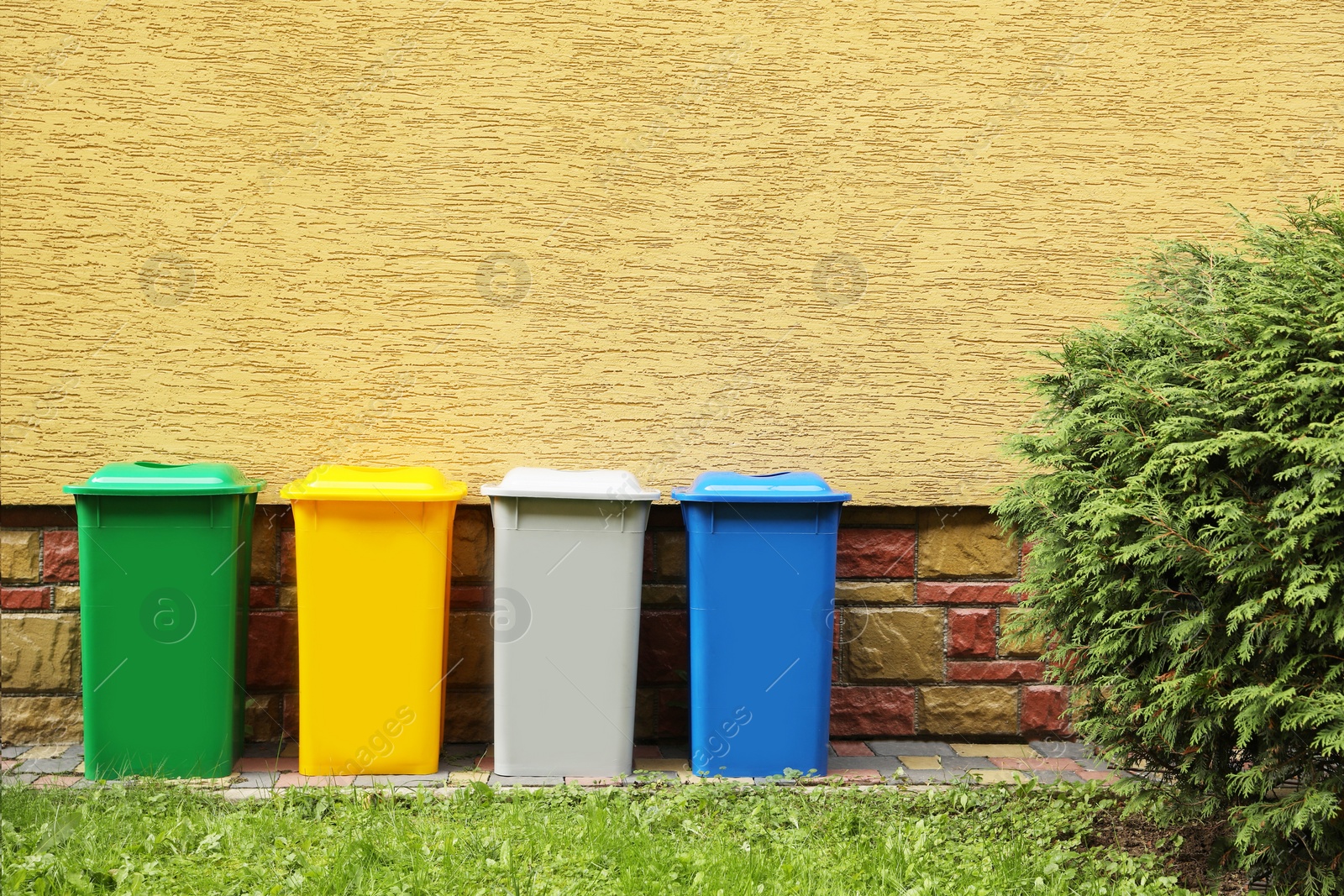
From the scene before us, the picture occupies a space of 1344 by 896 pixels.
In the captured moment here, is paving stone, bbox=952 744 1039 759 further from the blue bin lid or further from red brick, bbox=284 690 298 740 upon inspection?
red brick, bbox=284 690 298 740

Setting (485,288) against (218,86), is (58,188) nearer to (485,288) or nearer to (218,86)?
(218,86)

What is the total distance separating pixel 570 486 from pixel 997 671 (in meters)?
2.22

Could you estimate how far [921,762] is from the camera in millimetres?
4312

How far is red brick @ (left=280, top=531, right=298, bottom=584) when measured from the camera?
4543 mm

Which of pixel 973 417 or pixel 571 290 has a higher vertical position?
pixel 571 290

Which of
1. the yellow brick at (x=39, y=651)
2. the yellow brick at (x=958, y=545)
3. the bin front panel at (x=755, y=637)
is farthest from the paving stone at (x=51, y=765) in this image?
the yellow brick at (x=958, y=545)

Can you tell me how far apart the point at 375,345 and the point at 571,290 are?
92cm

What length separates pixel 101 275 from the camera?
450 cm

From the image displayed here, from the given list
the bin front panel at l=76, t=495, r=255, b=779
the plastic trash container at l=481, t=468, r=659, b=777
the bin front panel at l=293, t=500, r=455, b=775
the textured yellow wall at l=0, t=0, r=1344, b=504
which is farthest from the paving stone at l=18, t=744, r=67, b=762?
the plastic trash container at l=481, t=468, r=659, b=777

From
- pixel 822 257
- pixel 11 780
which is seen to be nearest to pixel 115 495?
pixel 11 780

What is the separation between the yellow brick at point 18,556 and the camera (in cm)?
445

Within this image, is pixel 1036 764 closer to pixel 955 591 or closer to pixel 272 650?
pixel 955 591

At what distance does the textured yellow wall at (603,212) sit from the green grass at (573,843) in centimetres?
149

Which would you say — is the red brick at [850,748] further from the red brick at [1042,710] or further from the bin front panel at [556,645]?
the bin front panel at [556,645]
